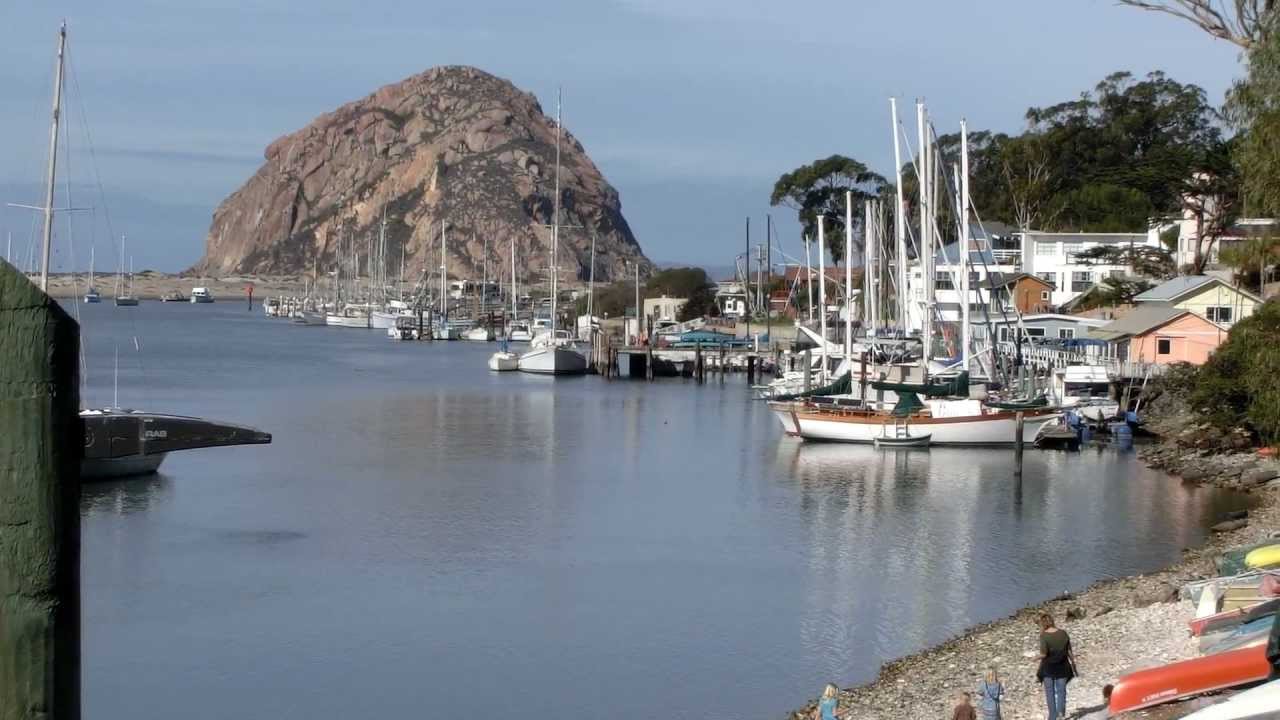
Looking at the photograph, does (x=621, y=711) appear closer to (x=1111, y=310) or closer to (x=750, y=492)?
(x=750, y=492)

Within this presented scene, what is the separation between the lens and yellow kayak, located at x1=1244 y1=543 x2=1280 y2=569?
22.6 meters

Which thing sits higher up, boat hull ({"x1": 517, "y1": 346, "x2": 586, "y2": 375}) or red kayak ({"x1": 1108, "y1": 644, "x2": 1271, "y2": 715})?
boat hull ({"x1": 517, "y1": 346, "x2": 586, "y2": 375})

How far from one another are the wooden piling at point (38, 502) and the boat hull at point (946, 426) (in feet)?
169

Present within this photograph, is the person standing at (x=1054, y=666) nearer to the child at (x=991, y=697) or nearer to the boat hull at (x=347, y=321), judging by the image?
the child at (x=991, y=697)

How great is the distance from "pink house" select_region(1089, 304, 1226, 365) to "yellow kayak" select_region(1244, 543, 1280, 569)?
119 ft

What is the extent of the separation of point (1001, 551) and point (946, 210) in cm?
8029

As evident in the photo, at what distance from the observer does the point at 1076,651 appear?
2141 centimetres

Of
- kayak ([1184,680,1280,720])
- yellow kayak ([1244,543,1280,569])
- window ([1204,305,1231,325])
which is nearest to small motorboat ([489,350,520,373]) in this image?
window ([1204,305,1231,325])

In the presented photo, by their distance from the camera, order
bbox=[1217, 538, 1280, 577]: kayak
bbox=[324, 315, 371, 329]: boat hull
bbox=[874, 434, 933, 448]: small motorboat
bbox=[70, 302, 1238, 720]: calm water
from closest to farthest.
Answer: bbox=[1217, 538, 1280, 577]: kayak
bbox=[70, 302, 1238, 720]: calm water
bbox=[874, 434, 933, 448]: small motorboat
bbox=[324, 315, 371, 329]: boat hull

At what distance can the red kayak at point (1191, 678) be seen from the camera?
15078 mm

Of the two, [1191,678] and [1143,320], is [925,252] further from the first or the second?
[1191,678]

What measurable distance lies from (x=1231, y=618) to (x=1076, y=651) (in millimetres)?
2923

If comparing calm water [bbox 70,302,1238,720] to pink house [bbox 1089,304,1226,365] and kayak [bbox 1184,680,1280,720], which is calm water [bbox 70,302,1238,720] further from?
kayak [bbox 1184,680,1280,720]

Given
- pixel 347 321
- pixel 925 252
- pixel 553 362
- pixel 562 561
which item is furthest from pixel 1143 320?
pixel 347 321
